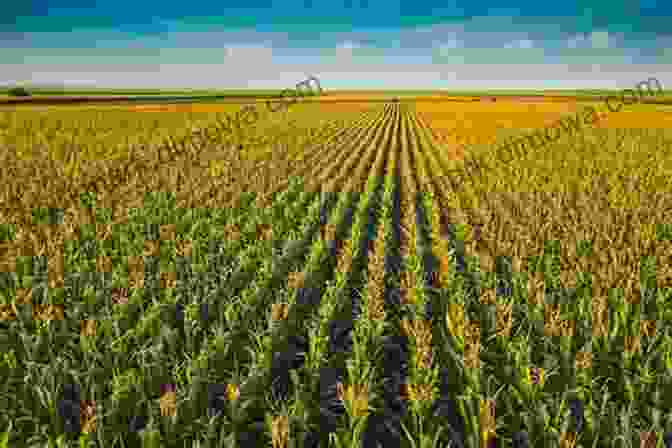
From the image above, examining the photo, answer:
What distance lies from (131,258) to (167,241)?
2.70 feet

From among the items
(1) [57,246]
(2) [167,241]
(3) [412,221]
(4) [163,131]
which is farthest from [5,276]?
(4) [163,131]

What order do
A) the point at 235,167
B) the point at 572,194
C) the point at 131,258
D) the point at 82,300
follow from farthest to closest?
the point at 235,167 → the point at 572,194 → the point at 131,258 → the point at 82,300

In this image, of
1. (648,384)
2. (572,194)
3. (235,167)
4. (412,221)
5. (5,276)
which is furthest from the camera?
(235,167)

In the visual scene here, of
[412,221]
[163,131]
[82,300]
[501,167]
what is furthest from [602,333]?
[163,131]

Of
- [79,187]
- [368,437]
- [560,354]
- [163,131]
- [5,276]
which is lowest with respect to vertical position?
[368,437]

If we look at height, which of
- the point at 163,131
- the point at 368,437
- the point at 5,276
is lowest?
the point at 368,437

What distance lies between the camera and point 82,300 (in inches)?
187

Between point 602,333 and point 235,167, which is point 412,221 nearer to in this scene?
point 602,333

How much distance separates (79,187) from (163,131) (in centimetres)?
1469

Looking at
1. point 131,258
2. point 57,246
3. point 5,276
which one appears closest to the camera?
point 5,276

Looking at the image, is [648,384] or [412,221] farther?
[412,221]

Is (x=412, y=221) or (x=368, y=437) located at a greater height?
(x=412, y=221)

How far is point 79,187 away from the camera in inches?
401

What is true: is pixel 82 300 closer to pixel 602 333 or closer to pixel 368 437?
pixel 368 437
